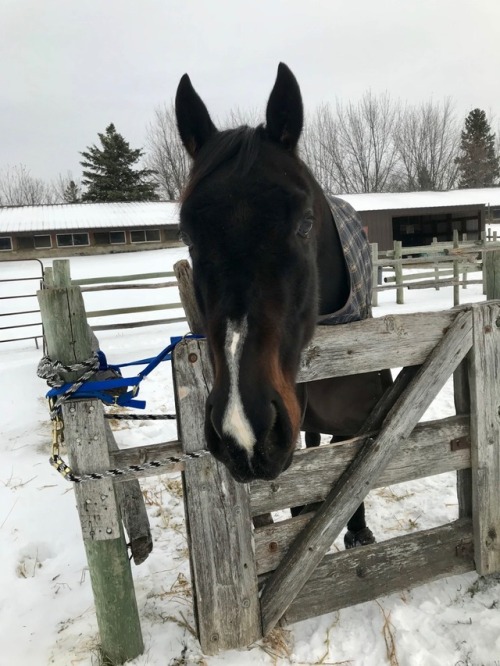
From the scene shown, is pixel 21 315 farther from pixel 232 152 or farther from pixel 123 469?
pixel 232 152

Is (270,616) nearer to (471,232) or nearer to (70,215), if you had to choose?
(70,215)

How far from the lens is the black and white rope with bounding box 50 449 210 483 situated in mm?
1741

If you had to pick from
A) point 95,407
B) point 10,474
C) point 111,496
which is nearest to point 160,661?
point 111,496

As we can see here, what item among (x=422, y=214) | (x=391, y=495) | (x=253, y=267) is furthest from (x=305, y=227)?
(x=422, y=214)

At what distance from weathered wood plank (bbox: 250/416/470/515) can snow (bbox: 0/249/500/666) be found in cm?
66

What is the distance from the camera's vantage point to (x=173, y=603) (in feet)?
7.72

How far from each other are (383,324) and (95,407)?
4.49 feet

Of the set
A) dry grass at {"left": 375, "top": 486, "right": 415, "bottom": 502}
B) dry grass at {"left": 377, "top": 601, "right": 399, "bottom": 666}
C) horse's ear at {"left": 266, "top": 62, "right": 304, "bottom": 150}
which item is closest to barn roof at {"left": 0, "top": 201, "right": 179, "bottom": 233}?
dry grass at {"left": 375, "top": 486, "right": 415, "bottom": 502}

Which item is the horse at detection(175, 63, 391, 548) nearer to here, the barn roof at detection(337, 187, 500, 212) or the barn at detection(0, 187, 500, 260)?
the barn at detection(0, 187, 500, 260)

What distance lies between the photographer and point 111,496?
1786mm

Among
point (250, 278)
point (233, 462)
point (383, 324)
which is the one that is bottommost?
point (233, 462)

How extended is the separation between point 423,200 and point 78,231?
21975 millimetres

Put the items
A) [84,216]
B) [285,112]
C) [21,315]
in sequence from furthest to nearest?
[84,216] → [21,315] → [285,112]

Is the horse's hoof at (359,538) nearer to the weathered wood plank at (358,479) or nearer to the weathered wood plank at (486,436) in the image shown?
the weathered wood plank at (486,436)
